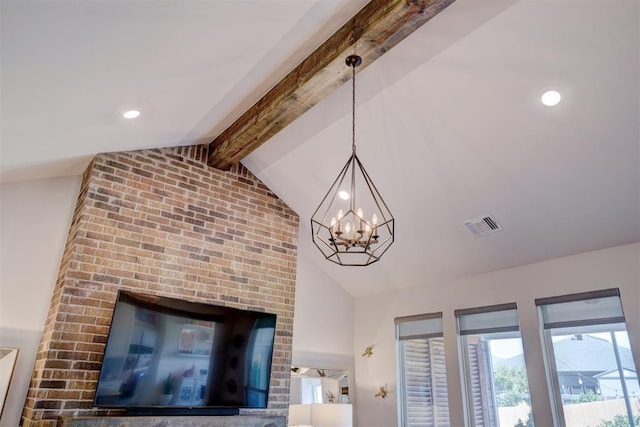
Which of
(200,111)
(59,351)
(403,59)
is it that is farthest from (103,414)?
(403,59)

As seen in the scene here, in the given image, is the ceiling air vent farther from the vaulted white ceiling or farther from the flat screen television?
the flat screen television

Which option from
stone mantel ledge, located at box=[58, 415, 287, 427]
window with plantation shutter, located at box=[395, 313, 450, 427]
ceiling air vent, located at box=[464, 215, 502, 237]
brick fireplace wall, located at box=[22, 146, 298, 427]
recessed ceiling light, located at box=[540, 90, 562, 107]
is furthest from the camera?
window with plantation shutter, located at box=[395, 313, 450, 427]

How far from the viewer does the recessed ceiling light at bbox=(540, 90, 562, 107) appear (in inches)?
123

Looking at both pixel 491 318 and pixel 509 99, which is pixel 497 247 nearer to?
pixel 491 318

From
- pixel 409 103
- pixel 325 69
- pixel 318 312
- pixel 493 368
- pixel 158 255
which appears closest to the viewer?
pixel 325 69

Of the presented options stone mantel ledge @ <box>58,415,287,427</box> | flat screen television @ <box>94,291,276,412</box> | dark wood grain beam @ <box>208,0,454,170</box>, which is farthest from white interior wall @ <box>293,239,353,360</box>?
dark wood grain beam @ <box>208,0,454,170</box>

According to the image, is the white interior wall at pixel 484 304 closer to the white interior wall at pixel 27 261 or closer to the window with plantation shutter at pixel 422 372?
the window with plantation shutter at pixel 422 372

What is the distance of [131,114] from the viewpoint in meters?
3.25

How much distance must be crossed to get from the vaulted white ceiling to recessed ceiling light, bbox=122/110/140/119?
0.18 ft

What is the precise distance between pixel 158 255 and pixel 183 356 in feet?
3.10

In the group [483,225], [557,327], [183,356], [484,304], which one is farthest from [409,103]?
[183,356]

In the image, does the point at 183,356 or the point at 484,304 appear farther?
the point at 484,304

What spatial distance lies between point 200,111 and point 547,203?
10.4ft

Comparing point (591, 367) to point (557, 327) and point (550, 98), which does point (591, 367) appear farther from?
point (550, 98)
